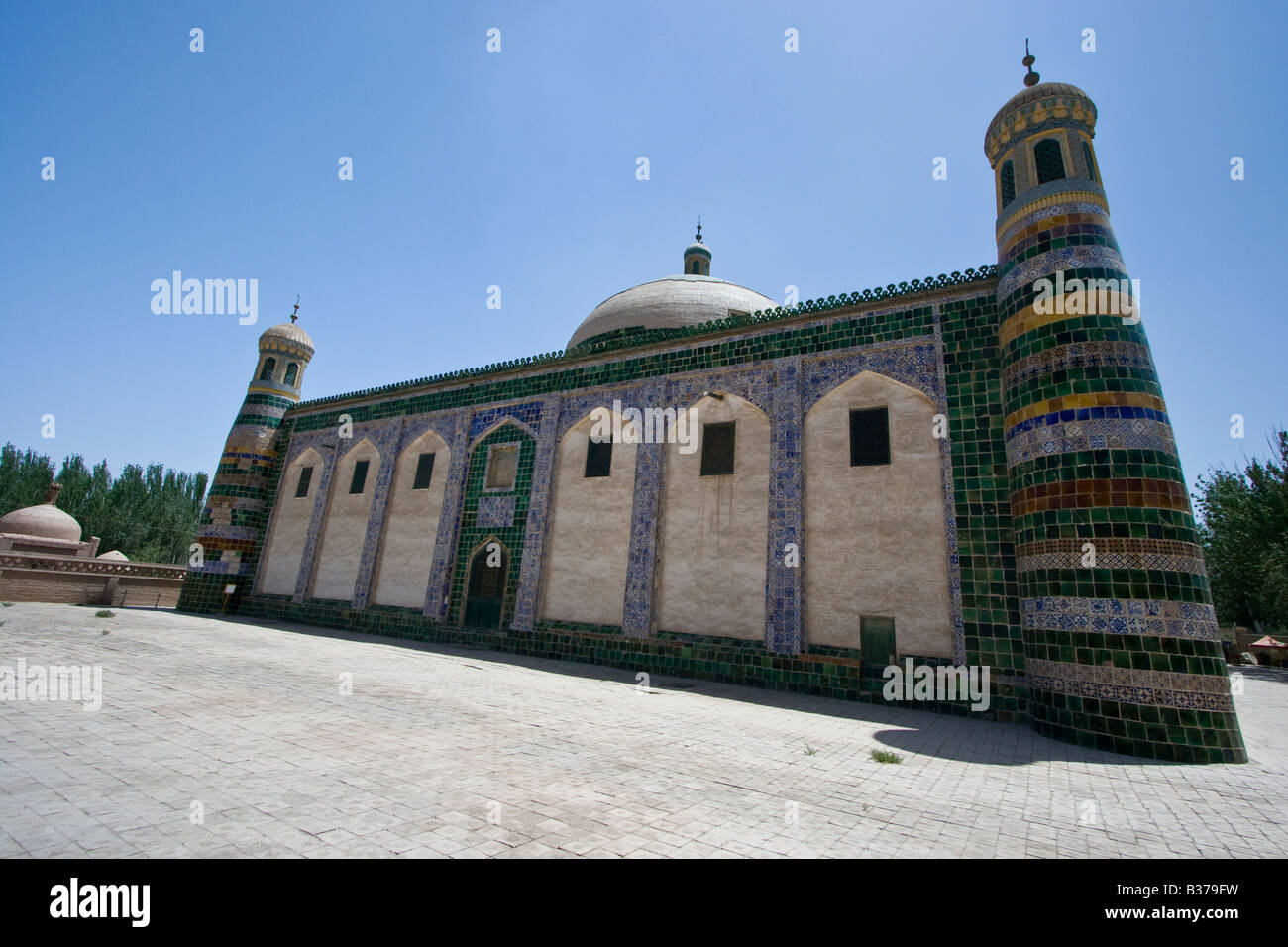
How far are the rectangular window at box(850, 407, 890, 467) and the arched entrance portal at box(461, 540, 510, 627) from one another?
862 centimetres

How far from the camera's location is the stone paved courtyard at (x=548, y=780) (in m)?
3.24

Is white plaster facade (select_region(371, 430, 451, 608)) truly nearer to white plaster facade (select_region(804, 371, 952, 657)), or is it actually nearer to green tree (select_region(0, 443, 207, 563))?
white plaster facade (select_region(804, 371, 952, 657))

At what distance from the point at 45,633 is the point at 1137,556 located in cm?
1796

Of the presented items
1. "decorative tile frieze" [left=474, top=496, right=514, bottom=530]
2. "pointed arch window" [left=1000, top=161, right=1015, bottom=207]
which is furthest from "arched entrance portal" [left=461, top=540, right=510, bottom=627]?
"pointed arch window" [left=1000, top=161, right=1015, bottom=207]

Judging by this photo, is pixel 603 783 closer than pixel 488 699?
Yes

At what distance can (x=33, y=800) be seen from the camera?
3.34 m

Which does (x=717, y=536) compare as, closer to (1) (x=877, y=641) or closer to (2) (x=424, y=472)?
(1) (x=877, y=641)

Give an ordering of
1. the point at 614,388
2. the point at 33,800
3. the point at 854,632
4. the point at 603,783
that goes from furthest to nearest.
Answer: the point at 614,388, the point at 854,632, the point at 603,783, the point at 33,800

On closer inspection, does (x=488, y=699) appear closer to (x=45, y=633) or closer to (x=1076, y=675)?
(x=1076, y=675)

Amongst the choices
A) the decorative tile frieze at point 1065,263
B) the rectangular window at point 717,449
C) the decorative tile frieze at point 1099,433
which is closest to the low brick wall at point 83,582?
the rectangular window at point 717,449
